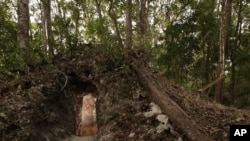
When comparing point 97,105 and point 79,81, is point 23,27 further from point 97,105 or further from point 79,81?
point 97,105

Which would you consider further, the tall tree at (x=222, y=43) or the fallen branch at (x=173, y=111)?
the tall tree at (x=222, y=43)

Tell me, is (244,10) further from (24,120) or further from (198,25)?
(24,120)

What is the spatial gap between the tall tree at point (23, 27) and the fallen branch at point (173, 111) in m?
3.25

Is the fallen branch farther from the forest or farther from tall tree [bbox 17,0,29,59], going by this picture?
tall tree [bbox 17,0,29,59]

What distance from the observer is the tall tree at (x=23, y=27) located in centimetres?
784

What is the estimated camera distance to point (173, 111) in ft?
18.1

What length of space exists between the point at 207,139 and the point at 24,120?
12.3ft

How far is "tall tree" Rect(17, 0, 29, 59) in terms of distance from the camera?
7.84 meters

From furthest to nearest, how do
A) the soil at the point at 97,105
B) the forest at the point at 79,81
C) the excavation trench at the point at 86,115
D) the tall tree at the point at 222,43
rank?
the tall tree at the point at 222,43, the excavation trench at the point at 86,115, the forest at the point at 79,81, the soil at the point at 97,105

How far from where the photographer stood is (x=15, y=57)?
7.34 metres

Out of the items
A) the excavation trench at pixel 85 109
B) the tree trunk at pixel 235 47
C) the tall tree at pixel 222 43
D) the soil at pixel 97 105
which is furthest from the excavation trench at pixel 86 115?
the tree trunk at pixel 235 47

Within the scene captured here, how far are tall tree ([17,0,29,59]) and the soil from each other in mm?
777

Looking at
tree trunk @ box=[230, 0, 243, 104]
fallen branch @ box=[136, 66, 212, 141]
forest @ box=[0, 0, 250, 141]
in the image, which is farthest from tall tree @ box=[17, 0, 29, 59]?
tree trunk @ box=[230, 0, 243, 104]

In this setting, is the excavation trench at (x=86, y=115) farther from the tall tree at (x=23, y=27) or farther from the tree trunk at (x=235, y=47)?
the tree trunk at (x=235, y=47)
